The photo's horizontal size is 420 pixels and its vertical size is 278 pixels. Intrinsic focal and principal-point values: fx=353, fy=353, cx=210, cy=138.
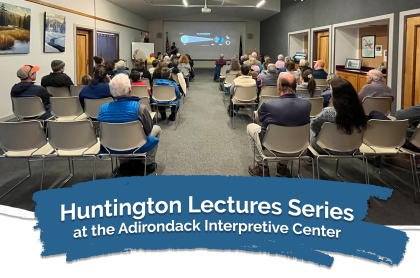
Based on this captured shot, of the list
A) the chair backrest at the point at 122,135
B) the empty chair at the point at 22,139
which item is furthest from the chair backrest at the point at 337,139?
the empty chair at the point at 22,139

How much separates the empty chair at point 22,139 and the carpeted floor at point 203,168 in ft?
1.43

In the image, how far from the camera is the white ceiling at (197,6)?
1530cm

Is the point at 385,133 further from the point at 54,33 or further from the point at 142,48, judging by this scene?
the point at 142,48

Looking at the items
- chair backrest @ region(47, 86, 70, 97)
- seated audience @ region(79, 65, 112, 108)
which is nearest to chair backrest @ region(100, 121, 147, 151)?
seated audience @ region(79, 65, 112, 108)

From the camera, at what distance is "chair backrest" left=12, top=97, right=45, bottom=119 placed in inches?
196

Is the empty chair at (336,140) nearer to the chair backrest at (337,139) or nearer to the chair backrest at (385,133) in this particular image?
the chair backrest at (337,139)

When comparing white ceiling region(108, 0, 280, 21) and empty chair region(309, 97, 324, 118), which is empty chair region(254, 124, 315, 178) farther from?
white ceiling region(108, 0, 280, 21)

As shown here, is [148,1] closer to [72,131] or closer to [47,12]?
[47,12]

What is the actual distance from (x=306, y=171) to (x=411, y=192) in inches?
43.7

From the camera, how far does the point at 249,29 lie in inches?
882

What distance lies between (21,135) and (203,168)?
6.50 ft

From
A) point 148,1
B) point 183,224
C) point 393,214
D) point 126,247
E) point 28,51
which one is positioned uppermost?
point 148,1

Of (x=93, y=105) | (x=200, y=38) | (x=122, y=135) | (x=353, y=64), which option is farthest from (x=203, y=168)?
(x=200, y=38)

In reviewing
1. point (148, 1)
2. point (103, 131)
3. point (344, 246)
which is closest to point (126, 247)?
point (344, 246)
